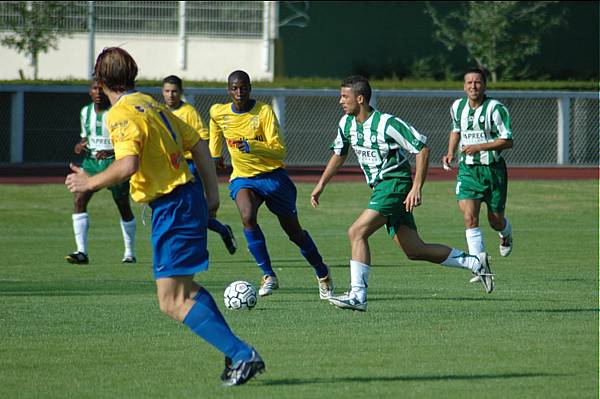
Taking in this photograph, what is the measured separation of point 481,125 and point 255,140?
2689 millimetres

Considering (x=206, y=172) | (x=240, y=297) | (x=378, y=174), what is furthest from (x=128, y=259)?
(x=206, y=172)

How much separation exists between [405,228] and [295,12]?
105ft

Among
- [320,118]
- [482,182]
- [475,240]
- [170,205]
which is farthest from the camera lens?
[320,118]

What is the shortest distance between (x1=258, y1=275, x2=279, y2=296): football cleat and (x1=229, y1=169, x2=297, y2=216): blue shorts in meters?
0.64

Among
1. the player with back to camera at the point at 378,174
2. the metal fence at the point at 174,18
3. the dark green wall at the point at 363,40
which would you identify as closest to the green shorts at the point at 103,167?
the player with back to camera at the point at 378,174

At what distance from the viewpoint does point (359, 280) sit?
989 centimetres

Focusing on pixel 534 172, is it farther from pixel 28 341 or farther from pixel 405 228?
pixel 28 341

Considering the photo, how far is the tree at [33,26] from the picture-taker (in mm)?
35406

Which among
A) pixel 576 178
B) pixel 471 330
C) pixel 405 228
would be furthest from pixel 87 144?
pixel 576 178

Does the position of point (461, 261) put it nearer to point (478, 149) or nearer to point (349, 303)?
point (349, 303)

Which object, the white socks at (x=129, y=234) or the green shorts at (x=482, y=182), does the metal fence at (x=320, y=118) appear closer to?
the white socks at (x=129, y=234)

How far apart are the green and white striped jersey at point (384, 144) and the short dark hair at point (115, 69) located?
141 inches

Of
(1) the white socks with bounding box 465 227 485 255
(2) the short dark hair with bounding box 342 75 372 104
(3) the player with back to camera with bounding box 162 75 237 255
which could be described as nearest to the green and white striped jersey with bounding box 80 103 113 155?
(3) the player with back to camera with bounding box 162 75 237 255

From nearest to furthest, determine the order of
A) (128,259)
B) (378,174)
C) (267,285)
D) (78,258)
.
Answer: (378,174)
(267,285)
(78,258)
(128,259)
